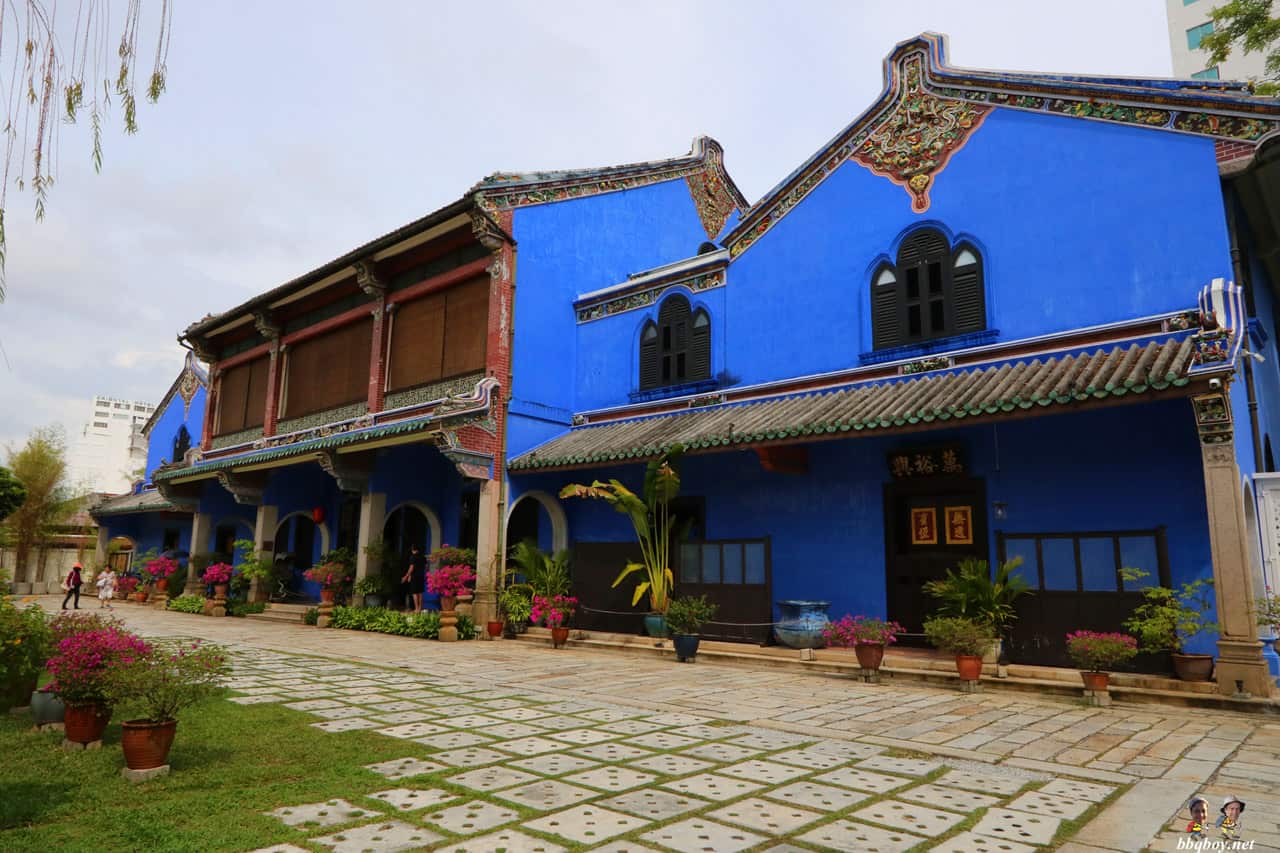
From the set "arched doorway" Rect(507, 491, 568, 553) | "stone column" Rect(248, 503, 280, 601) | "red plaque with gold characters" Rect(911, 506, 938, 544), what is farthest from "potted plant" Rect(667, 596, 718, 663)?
"stone column" Rect(248, 503, 280, 601)

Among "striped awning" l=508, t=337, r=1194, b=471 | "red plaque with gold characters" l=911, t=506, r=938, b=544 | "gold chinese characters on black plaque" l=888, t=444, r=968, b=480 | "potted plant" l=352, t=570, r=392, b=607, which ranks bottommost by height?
"potted plant" l=352, t=570, r=392, b=607

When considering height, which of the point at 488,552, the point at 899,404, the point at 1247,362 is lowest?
the point at 488,552

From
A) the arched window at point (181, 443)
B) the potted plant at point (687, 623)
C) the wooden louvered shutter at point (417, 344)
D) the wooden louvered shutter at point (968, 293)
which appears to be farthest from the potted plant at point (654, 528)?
the arched window at point (181, 443)

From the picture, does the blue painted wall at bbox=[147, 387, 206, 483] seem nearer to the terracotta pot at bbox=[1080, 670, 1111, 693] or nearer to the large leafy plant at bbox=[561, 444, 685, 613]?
the large leafy plant at bbox=[561, 444, 685, 613]

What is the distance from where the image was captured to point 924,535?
11.3m

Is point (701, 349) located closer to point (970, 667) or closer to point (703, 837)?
point (970, 667)

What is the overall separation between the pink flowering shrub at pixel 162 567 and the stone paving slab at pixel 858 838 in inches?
914

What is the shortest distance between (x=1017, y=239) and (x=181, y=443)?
27248mm

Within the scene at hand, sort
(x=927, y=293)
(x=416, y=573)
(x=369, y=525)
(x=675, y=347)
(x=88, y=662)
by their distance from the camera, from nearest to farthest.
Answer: (x=88, y=662) < (x=927, y=293) < (x=675, y=347) < (x=369, y=525) < (x=416, y=573)

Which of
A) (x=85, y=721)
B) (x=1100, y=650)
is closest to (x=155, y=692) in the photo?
(x=85, y=721)

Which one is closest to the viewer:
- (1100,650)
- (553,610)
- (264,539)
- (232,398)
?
(1100,650)

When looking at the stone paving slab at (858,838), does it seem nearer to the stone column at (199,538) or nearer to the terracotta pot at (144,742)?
the terracotta pot at (144,742)

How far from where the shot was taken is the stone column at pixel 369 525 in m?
16.6

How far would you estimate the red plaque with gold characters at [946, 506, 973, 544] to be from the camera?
1093 centimetres
